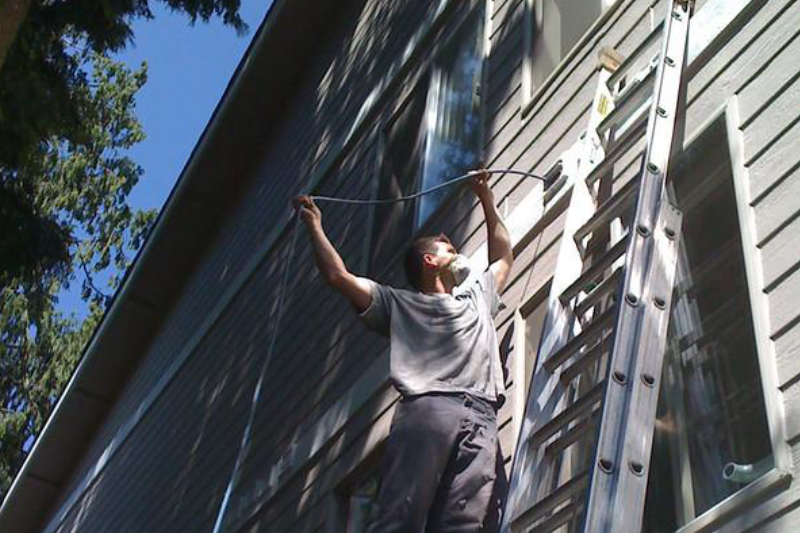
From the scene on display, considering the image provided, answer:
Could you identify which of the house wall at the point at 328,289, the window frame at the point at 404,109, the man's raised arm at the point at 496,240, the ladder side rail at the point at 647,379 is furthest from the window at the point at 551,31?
Result: the ladder side rail at the point at 647,379

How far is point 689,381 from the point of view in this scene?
3701 mm

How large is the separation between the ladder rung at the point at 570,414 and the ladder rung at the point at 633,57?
1772 millimetres

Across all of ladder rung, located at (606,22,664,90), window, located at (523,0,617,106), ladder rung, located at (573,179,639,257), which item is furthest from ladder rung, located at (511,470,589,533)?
window, located at (523,0,617,106)

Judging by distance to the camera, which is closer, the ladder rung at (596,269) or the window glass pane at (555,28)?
the ladder rung at (596,269)

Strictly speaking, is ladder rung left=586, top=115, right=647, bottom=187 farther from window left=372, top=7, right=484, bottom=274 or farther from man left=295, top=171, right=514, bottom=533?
window left=372, top=7, right=484, bottom=274

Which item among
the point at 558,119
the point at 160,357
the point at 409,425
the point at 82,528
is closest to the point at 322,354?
the point at 558,119

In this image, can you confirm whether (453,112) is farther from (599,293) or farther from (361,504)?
(599,293)

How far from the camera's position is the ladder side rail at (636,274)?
9.17 ft

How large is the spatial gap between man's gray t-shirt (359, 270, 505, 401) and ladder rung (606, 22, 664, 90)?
1.04 meters

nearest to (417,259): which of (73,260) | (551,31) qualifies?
(551,31)

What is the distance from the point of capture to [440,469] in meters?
3.56

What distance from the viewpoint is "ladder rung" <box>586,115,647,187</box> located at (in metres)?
4.02

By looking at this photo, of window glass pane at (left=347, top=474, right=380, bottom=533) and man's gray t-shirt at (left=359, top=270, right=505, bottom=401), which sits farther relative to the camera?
window glass pane at (left=347, top=474, right=380, bottom=533)

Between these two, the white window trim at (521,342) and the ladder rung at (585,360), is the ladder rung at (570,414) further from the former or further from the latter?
the white window trim at (521,342)
